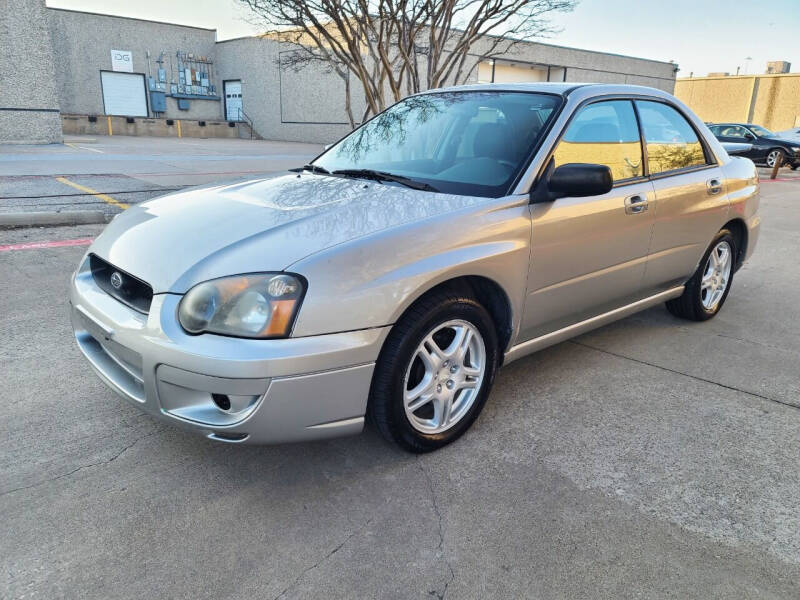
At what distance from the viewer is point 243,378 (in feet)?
6.82

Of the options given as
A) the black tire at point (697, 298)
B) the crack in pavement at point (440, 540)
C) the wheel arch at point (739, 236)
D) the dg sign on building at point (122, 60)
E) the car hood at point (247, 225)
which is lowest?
the crack in pavement at point (440, 540)

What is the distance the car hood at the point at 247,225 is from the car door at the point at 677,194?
1549 millimetres

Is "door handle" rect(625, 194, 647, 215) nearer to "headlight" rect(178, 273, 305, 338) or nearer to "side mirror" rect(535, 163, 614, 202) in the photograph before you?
"side mirror" rect(535, 163, 614, 202)

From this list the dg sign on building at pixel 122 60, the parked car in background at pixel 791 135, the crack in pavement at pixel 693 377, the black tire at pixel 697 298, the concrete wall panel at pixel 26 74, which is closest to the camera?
the crack in pavement at pixel 693 377

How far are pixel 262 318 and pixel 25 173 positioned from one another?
11.6 metres

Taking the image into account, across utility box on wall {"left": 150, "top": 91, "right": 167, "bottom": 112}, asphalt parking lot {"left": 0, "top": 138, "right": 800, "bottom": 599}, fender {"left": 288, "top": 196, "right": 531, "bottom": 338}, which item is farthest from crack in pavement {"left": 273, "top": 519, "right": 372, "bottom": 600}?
utility box on wall {"left": 150, "top": 91, "right": 167, "bottom": 112}

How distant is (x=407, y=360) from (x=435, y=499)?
0.56 meters

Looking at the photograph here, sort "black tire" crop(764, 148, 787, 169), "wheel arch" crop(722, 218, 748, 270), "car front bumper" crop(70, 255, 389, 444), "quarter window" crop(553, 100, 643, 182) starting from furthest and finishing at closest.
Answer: "black tire" crop(764, 148, 787, 169) < "wheel arch" crop(722, 218, 748, 270) < "quarter window" crop(553, 100, 643, 182) < "car front bumper" crop(70, 255, 389, 444)

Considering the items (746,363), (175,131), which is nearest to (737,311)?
(746,363)

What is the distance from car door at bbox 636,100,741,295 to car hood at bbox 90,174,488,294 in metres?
1.55

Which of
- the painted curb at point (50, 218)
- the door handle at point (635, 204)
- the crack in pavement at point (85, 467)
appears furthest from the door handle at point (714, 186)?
the painted curb at point (50, 218)

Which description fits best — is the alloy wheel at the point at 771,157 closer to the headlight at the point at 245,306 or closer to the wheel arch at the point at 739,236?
the wheel arch at the point at 739,236

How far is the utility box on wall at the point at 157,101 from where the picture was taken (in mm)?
33969

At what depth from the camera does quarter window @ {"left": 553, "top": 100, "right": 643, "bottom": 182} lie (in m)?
3.18
